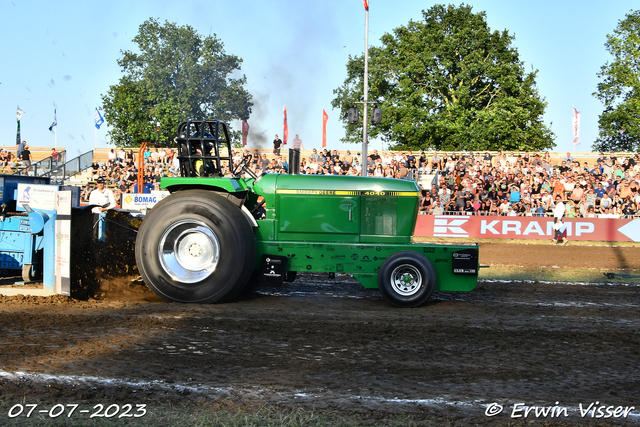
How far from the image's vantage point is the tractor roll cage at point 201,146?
7188 millimetres

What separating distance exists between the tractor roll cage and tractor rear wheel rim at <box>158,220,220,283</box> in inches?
29.4

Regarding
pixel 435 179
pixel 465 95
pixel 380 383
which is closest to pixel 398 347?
pixel 380 383

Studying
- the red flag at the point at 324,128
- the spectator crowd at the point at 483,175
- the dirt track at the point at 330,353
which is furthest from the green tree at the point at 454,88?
the dirt track at the point at 330,353

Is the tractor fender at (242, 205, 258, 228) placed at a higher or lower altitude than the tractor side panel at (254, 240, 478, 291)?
higher

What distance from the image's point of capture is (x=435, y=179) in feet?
72.3

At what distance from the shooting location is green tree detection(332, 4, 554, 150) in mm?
35938

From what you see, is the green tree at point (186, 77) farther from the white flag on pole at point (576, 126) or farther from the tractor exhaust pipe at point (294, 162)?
the white flag on pole at point (576, 126)

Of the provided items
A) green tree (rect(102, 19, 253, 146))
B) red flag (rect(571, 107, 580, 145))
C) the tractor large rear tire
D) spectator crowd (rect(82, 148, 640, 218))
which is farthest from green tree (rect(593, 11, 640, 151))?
the tractor large rear tire

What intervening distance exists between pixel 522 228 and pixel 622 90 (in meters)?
24.6

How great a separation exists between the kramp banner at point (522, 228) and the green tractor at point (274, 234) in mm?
11444

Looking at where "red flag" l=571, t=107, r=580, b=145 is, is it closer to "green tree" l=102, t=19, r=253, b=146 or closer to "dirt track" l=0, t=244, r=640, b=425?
"green tree" l=102, t=19, r=253, b=146

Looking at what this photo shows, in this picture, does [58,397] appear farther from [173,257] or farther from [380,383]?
[173,257]

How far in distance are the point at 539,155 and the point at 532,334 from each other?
2018cm
